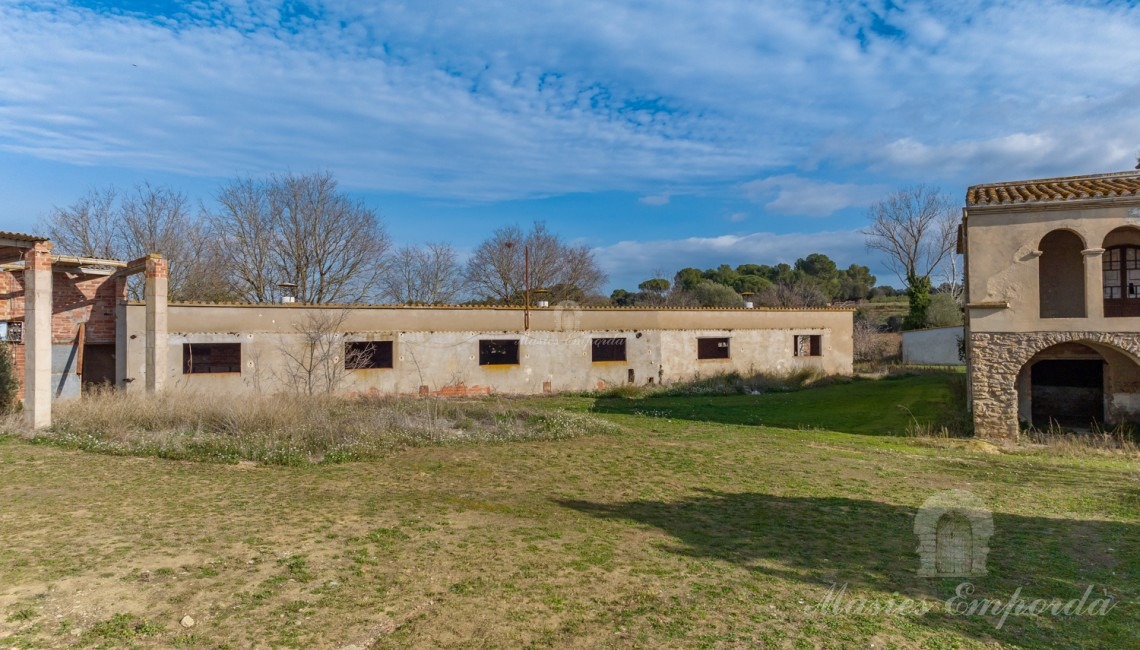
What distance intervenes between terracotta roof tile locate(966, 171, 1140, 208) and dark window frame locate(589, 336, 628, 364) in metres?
12.0

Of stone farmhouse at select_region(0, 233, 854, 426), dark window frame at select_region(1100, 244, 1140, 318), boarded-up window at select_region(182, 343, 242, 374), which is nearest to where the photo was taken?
dark window frame at select_region(1100, 244, 1140, 318)

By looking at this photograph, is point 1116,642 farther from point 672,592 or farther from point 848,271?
point 848,271

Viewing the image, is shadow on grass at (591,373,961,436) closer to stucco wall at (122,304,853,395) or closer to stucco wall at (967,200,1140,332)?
stucco wall at (122,304,853,395)

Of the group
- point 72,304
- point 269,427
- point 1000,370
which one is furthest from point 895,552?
point 72,304

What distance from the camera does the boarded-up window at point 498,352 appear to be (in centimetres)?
2186

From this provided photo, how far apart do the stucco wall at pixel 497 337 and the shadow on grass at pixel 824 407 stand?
2.38 meters

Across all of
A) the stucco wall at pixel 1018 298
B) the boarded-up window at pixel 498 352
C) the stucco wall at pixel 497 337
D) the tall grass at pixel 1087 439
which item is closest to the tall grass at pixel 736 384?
the stucco wall at pixel 497 337

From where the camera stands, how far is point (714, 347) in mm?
24828

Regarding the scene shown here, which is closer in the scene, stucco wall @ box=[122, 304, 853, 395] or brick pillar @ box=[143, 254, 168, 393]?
brick pillar @ box=[143, 254, 168, 393]

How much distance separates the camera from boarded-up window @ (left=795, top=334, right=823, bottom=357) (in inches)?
1027

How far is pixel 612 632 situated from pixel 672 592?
35.9 inches

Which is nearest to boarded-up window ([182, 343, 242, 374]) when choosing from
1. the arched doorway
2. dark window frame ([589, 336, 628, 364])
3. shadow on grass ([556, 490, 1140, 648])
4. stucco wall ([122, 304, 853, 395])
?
stucco wall ([122, 304, 853, 395])

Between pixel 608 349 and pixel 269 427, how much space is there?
13.8 meters

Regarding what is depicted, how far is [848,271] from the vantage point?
212 feet
